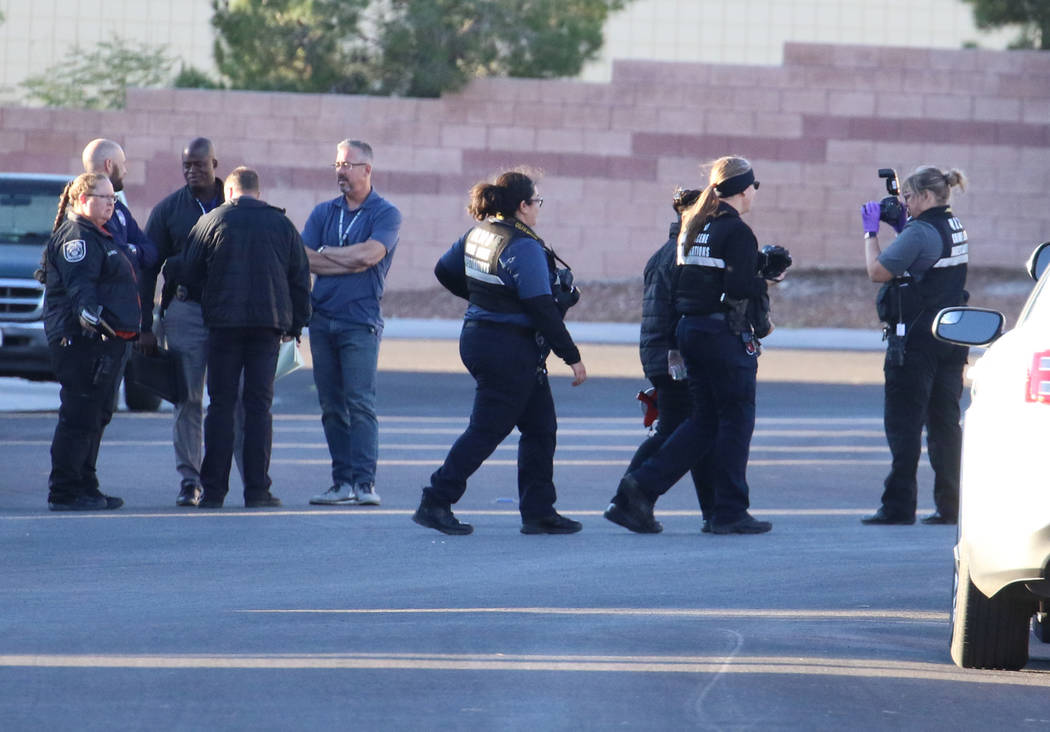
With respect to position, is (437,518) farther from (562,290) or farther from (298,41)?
(298,41)

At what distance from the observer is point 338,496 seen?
11.0 m

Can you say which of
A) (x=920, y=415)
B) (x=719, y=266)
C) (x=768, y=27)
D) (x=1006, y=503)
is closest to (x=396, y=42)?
(x=768, y=27)

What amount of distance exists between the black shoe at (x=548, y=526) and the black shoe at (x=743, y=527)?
76 centimetres

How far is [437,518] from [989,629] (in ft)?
12.6

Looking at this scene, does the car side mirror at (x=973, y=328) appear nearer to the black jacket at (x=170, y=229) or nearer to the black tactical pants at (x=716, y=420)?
the black tactical pants at (x=716, y=420)

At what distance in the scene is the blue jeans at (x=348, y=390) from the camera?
10.8 meters

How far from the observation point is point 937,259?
1066 centimetres

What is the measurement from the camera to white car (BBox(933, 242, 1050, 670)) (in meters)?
5.84

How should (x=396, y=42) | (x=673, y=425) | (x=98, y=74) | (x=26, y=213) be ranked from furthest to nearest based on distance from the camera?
(x=98, y=74) < (x=396, y=42) < (x=26, y=213) < (x=673, y=425)

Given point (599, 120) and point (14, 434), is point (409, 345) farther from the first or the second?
point (14, 434)

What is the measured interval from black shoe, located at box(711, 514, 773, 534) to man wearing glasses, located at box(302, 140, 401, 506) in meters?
1.99

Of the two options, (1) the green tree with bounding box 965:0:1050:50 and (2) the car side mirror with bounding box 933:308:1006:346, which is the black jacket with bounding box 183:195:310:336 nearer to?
(2) the car side mirror with bounding box 933:308:1006:346

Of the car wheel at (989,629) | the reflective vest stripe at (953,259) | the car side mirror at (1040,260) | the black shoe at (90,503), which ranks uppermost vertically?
the car side mirror at (1040,260)

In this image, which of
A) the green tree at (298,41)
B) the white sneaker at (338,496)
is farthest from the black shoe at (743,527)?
the green tree at (298,41)
